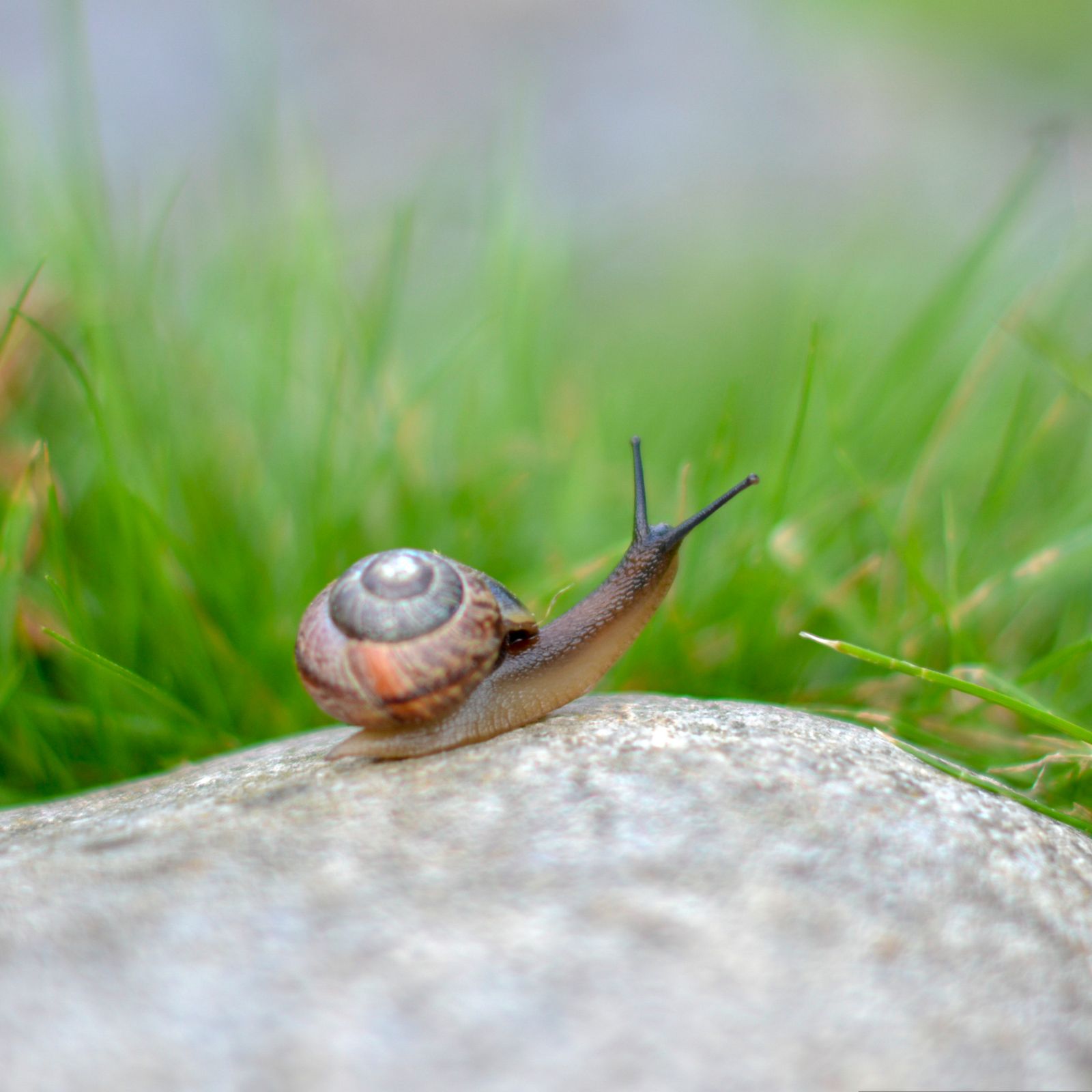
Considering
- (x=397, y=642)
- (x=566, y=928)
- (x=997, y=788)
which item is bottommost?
(x=997, y=788)

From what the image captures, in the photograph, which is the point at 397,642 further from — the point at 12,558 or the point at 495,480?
the point at 495,480

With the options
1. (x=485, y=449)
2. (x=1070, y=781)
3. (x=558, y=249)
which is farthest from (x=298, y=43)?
(x=1070, y=781)

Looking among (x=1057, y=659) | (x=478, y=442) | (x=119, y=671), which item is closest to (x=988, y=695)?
(x=1057, y=659)

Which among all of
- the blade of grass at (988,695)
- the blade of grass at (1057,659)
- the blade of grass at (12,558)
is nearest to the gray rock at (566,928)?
the blade of grass at (988,695)

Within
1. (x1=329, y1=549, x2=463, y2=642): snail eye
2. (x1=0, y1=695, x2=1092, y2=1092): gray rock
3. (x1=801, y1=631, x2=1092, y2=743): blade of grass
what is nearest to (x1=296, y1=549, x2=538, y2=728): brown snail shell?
(x1=329, y1=549, x2=463, y2=642): snail eye

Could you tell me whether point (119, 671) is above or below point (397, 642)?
below
